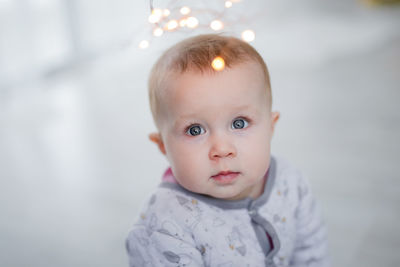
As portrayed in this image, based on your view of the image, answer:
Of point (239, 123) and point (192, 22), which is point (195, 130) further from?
point (192, 22)

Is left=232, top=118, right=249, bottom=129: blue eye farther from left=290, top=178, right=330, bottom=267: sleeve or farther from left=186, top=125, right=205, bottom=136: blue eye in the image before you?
left=290, top=178, right=330, bottom=267: sleeve

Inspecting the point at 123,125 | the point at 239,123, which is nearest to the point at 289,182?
the point at 239,123

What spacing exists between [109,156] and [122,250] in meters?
0.70

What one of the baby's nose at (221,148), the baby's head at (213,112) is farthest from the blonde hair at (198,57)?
the baby's nose at (221,148)

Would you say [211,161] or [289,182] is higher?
[211,161]

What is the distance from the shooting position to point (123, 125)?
7.86 ft

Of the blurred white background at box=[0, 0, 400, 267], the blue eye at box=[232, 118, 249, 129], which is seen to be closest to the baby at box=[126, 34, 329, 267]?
the blue eye at box=[232, 118, 249, 129]

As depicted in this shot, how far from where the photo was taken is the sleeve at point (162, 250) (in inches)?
32.1

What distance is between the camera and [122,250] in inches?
58.5

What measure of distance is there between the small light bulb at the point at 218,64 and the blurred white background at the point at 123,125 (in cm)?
13

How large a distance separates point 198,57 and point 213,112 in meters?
0.10

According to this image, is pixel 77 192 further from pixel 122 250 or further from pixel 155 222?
pixel 155 222

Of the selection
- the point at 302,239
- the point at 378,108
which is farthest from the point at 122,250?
the point at 378,108

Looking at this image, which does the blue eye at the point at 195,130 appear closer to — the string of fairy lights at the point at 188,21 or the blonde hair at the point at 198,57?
the blonde hair at the point at 198,57
